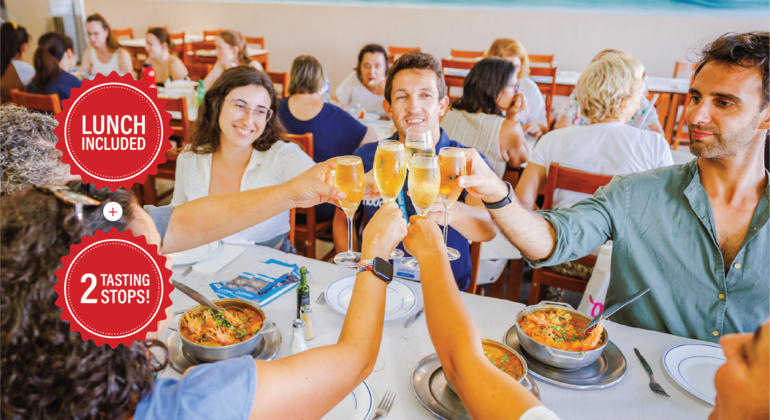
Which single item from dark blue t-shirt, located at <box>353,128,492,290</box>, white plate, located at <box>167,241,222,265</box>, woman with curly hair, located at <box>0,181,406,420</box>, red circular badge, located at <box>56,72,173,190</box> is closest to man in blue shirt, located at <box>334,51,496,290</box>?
dark blue t-shirt, located at <box>353,128,492,290</box>

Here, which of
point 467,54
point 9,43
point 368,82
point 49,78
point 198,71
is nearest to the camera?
point 49,78

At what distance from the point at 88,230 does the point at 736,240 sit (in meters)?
1.72

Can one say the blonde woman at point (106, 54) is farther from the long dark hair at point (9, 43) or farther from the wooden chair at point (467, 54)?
the wooden chair at point (467, 54)

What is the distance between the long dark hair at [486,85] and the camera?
327 centimetres

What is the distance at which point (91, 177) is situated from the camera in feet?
3.37

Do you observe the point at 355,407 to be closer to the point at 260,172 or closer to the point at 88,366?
the point at 88,366

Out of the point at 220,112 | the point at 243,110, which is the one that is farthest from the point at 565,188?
the point at 220,112

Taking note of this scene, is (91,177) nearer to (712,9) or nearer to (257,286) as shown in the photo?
(257,286)

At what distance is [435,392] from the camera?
1.10m

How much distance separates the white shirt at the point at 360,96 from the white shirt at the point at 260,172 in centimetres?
257

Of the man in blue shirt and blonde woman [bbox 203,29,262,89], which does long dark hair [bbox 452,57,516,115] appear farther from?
blonde woman [bbox 203,29,262,89]

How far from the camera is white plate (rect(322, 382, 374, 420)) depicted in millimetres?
1035

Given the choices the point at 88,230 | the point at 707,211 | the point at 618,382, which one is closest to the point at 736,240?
the point at 707,211

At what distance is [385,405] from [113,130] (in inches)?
36.6
